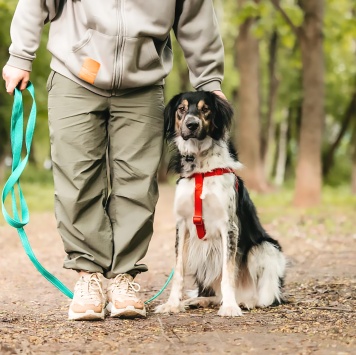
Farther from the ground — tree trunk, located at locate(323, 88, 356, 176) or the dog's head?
tree trunk, located at locate(323, 88, 356, 176)

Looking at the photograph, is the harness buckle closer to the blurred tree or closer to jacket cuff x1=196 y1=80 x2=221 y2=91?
jacket cuff x1=196 y1=80 x2=221 y2=91

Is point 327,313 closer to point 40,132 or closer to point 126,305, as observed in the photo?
point 126,305

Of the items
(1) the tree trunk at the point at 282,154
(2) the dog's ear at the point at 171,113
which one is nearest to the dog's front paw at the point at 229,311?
(2) the dog's ear at the point at 171,113

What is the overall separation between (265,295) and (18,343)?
1.96 m

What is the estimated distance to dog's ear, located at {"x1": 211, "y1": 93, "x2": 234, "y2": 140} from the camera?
4.86m

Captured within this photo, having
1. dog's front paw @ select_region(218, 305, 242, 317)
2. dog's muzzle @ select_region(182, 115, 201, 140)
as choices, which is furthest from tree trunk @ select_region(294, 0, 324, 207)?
dog's front paw @ select_region(218, 305, 242, 317)

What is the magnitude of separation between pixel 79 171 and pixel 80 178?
5 centimetres

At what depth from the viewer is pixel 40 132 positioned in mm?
24672

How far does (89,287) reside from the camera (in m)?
4.57

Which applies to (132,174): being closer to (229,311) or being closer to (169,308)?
(169,308)

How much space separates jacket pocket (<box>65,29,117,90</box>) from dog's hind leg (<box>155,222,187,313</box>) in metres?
1.17

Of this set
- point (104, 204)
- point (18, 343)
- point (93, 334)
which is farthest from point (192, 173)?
point (18, 343)

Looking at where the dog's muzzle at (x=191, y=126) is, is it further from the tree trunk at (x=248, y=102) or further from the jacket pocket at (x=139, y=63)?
the tree trunk at (x=248, y=102)

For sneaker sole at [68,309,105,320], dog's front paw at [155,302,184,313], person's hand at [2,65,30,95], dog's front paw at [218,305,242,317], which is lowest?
sneaker sole at [68,309,105,320]
